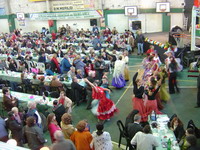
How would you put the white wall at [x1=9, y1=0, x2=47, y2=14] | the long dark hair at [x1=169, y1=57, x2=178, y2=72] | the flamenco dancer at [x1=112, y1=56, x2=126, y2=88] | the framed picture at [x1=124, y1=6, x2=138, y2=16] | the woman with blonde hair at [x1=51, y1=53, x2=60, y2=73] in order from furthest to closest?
the white wall at [x1=9, y1=0, x2=47, y2=14] < the framed picture at [x1=124, y1=6, x2=138, y2=16] < the woman with blonde hair at [x1=51, y1=53, x2=60, y2=73] < the flamenco dancer at [x1=112, y1=56, x2=126, y2=88] < the long dark hair at [x1=169, y1=57, x2=178, y2=72]

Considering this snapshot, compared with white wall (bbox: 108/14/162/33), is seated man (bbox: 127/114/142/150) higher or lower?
lower

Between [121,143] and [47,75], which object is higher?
[47,75]

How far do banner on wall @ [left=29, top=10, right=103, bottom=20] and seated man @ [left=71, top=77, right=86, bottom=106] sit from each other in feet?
46.5

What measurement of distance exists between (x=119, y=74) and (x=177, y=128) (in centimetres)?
472

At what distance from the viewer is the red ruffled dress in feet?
22.7

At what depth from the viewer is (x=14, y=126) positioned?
5461 millimetres

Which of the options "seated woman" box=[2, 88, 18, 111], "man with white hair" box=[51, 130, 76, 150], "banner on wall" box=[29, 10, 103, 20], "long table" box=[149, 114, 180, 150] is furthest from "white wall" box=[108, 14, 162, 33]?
"man with white hair" box=[51, 130, 76, 150]

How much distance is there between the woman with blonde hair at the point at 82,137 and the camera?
4543 mm

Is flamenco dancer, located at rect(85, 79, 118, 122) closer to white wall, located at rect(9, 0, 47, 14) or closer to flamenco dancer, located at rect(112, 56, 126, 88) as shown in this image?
flamenco dancer, located at rect(112, 56, 126, 88)

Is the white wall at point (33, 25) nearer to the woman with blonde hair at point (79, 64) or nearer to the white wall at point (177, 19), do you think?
the white wall at point (177, 19)

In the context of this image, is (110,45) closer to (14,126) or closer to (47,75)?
(47,75)

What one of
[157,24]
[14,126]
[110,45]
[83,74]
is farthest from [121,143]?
[157,24]

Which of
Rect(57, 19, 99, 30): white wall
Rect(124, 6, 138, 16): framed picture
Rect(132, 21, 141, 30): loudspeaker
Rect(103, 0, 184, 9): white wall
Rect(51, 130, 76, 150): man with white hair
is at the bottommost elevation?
Rect(51, 130, 76, 150): man with white hair

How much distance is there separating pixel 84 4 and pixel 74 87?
1534 cm
